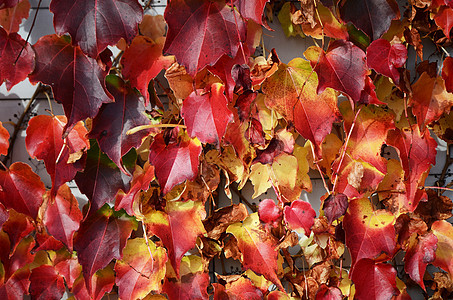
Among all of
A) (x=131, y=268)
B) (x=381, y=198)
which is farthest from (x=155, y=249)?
(x=381, y=198)

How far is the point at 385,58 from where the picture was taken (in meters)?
0.86

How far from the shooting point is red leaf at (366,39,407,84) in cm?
85

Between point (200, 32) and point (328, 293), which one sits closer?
point (200, 32)

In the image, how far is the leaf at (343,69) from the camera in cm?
82

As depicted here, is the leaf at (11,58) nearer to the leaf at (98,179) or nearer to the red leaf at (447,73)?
the leaf at (98,179)

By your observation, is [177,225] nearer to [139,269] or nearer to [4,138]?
[139,269]

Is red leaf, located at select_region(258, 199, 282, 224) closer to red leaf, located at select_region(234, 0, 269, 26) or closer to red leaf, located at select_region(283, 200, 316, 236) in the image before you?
red leaf, located at select_region(283, 200, 316, 236)

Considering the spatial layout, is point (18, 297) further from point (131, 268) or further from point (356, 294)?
point (356, 294)

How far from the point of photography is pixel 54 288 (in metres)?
0.95

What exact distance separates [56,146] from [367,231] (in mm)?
725

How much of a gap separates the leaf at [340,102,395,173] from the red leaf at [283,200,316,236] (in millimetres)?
165

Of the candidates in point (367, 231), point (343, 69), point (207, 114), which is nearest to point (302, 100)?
point (343, 69)

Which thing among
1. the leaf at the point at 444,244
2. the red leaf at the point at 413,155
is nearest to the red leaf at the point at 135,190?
the red leaf at the point at 413,155

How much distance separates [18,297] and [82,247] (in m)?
0.24
